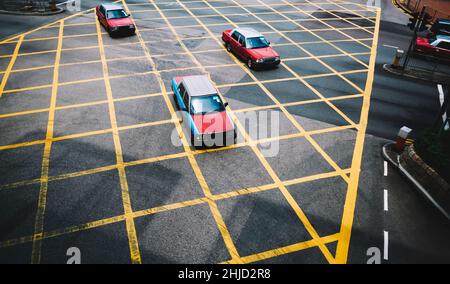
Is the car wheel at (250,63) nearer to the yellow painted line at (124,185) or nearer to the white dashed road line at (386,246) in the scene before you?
the yellow painted line at (124,185)

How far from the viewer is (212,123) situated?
1059 centimetres

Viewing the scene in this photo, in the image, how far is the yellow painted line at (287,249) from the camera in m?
7.27

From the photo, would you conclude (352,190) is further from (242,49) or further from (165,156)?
(242,49)

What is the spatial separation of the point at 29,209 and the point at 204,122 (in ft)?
18.8

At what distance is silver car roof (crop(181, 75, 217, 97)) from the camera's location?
37.1 ft

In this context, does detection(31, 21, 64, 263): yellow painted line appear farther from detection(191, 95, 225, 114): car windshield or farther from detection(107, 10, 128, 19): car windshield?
detection(107, 10, 128, 19): car windshield

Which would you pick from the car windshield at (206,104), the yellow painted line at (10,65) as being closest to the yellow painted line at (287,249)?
the car windshield at (206,104)

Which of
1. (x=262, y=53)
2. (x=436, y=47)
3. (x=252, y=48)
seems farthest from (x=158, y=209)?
(x=436, y=47)

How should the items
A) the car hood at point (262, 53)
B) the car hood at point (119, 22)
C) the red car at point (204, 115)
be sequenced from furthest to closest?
the car hood at point (119, 22) → the car hood at point (262, 53) → the red car at point (204, 115)

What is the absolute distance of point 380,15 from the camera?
26.1 m

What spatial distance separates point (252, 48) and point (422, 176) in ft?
33.4

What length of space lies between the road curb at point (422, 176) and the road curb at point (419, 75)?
7910 mm
